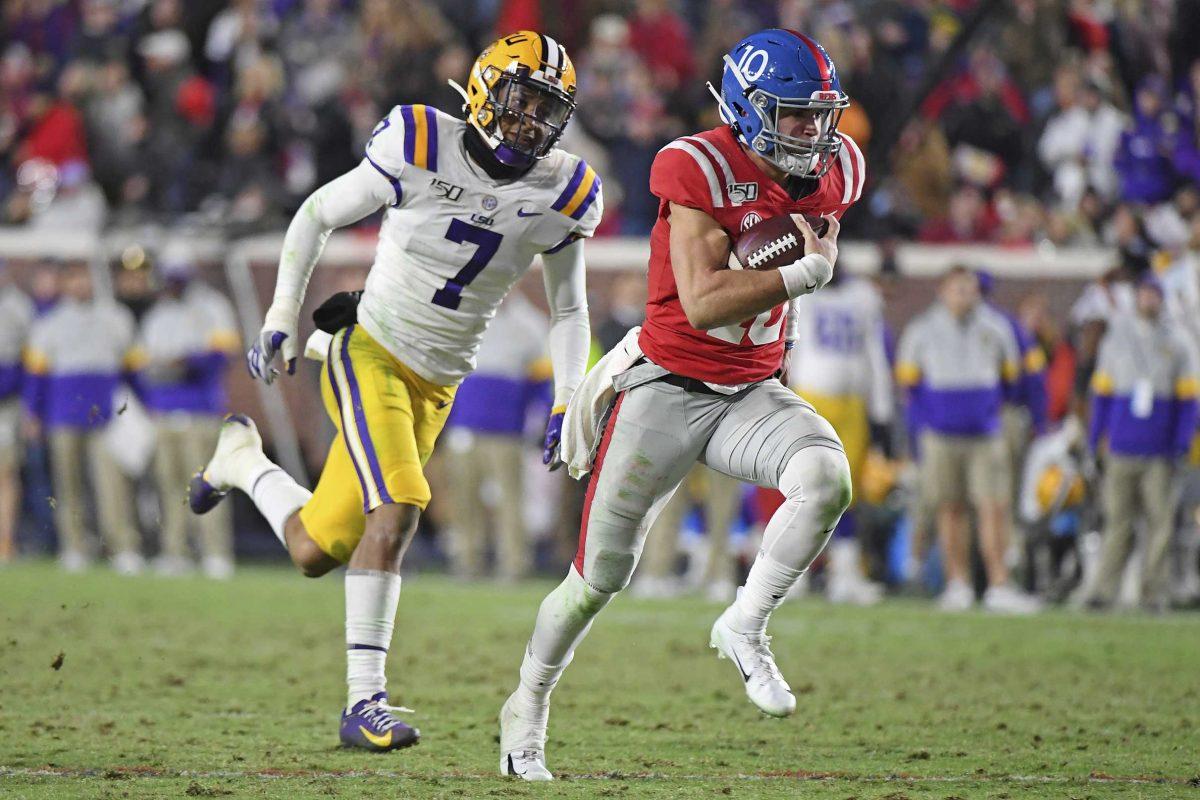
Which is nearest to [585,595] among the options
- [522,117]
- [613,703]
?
[522,117]

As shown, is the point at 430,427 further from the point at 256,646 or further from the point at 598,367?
the point at 256,646

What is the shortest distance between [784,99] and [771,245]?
16.2 inches

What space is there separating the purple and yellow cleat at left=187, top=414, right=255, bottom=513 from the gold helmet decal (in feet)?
5.04

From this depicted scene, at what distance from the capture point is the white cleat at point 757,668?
170 inches

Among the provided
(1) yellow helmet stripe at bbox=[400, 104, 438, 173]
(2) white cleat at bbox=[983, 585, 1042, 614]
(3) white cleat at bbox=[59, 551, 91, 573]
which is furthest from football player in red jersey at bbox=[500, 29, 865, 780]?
(3) white cleat at bbox=[59, 551, 91, 573]

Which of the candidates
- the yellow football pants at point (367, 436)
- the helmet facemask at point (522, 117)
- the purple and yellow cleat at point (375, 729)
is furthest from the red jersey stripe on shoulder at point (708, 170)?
the purple and yellow cleat at point (375, 729)

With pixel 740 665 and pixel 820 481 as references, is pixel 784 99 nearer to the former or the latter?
pixel 820 481

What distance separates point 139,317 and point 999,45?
6.54 m

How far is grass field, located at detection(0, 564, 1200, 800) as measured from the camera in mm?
4711

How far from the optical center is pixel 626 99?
43.2ft

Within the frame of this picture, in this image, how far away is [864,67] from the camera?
488 inches

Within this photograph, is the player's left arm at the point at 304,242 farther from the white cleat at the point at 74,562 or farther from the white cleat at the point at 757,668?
the white cleat at the point at 74,562

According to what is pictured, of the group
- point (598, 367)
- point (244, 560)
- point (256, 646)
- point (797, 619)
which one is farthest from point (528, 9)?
point (598, 367)

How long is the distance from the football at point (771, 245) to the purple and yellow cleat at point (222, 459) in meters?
2.39
